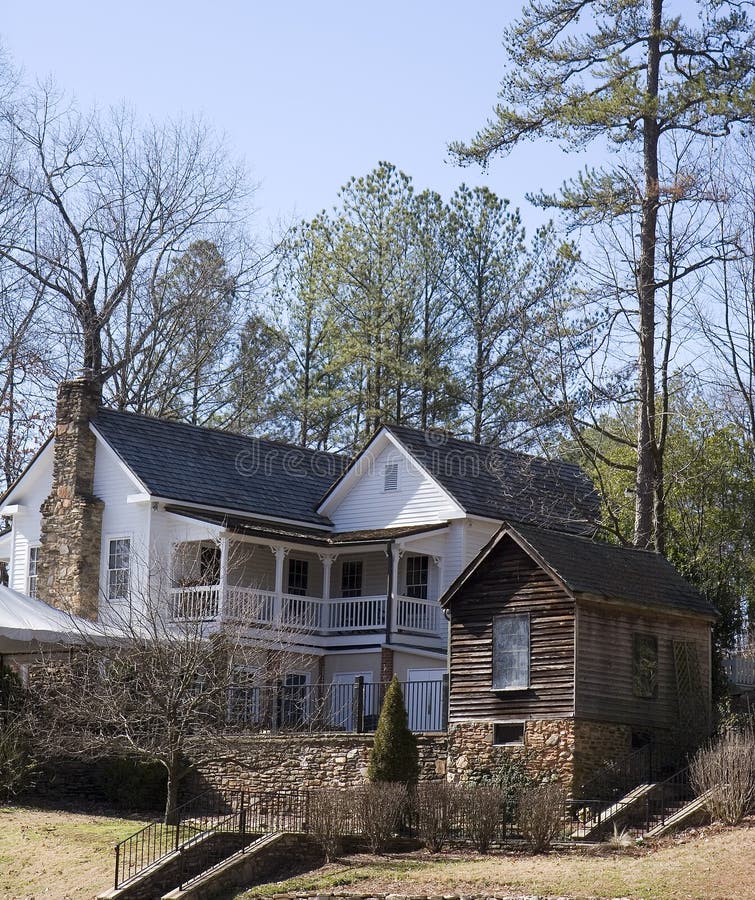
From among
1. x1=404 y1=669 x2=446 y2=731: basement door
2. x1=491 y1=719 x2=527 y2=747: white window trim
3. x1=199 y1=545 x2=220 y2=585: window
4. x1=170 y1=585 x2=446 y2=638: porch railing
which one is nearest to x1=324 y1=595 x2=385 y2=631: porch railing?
x1=170 y1=585 x2=446 y2=638: porch railing

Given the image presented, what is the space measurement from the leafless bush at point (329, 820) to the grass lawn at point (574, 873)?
39cm

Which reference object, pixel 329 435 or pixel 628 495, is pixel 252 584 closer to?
pixel 628 495

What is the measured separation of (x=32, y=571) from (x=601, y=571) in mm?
17675

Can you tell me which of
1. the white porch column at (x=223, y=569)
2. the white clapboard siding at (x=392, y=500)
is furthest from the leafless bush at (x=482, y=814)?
the white clapboard siding at (x=392, y=500)

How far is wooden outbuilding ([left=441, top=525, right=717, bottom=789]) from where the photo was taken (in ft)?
89.2

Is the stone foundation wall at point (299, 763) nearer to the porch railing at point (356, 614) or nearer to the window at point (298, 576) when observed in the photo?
the porch railing at point (356, 614)

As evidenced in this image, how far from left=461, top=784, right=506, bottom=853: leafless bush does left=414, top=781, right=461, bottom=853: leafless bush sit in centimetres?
28

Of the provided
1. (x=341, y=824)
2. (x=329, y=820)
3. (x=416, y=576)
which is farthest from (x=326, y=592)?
(x=329, y=820)

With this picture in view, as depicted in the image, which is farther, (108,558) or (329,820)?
(108,558)

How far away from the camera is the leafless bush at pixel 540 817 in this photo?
76.5ft

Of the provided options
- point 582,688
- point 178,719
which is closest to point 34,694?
point 178,719

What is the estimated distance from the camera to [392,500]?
39438 mm

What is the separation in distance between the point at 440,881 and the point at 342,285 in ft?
105

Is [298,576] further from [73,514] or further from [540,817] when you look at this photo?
[540,817]
